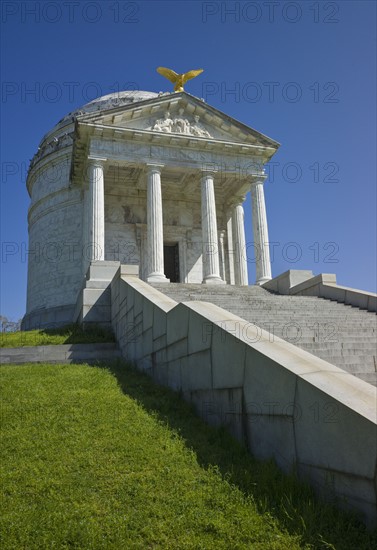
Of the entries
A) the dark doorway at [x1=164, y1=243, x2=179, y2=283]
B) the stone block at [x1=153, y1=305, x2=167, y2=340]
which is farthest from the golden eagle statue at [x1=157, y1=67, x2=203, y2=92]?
the stone block at [x1=153, y1=305, x2=167, y2=340]

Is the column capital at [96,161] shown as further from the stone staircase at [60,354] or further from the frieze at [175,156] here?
the stone staircase at [60,354]

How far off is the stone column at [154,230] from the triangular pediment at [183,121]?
2152 mm

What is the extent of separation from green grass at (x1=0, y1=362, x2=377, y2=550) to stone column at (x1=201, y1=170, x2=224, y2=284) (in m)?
15.1

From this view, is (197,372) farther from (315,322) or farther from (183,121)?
(183,121)

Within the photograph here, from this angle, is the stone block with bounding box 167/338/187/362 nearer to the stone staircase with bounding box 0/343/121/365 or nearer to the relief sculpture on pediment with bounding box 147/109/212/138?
the stone staircase with bounding box 0/343/121/365

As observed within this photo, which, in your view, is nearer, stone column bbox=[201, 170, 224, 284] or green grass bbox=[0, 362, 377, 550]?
green grass bbox=[0, 362, 377, 550]

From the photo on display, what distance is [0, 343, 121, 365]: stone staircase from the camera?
12.1 metres

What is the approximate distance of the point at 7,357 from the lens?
12281 millimetres

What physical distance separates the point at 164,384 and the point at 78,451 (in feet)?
Answer: 11.0

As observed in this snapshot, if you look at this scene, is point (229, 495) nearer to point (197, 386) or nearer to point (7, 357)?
point (197, 386)

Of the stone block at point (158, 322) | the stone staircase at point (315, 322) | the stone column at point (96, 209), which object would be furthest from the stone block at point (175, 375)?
the stone column at point (96, 209)

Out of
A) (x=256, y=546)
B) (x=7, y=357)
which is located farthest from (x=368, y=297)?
(x=256, y=546)

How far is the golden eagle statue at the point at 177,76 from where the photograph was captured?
24984 mm

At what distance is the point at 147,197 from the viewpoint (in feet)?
74.8
